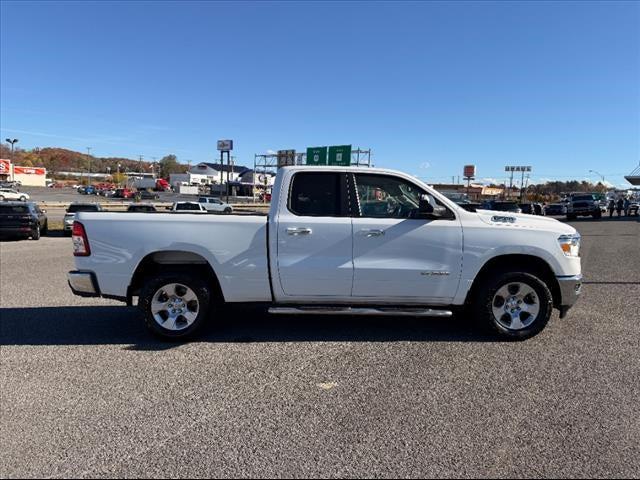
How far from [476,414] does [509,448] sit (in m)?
0.49

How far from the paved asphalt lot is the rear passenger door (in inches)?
25.2

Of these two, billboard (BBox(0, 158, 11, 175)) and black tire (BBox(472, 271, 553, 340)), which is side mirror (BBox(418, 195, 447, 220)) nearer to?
black tire (BBox(472, 271, 553, 340))

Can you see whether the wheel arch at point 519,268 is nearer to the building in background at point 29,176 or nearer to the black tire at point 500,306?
the black tire at point 500,306

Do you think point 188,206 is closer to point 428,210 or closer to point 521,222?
point 428,210

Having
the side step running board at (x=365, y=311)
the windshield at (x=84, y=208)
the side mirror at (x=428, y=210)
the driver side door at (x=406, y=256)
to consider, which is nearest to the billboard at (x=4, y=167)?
the windshield at (x=84, y=208)

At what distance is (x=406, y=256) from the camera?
17.5ft

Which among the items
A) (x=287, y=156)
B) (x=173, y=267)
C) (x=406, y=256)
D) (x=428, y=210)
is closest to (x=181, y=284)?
(x=173, y=267)

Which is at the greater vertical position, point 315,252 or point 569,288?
point 315,252

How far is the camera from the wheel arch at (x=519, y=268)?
5480 millimetres

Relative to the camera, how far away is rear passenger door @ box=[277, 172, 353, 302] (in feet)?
17.4

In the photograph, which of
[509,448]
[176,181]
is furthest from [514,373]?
[176,181]

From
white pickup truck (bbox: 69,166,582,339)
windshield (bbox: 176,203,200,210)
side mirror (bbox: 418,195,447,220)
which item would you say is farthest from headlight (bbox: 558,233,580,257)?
windshield (bbox: 176,203,200,210)

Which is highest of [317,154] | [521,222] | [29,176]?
[317,154]

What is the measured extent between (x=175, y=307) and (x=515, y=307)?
3829 mm
